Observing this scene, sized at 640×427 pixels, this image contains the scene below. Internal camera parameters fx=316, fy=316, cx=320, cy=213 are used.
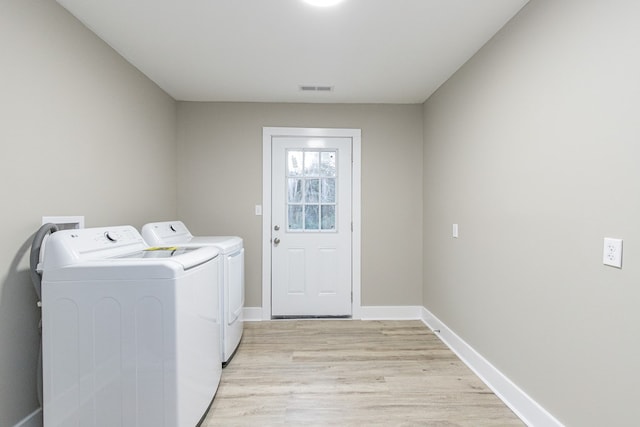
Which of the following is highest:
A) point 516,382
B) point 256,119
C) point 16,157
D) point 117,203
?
point 256,119

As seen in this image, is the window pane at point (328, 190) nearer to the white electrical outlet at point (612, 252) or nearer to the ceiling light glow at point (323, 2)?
the ceiling light glow at point (323, 2)

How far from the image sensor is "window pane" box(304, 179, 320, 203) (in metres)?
3.42

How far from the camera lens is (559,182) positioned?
5.04 feet

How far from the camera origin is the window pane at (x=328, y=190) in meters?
3.42

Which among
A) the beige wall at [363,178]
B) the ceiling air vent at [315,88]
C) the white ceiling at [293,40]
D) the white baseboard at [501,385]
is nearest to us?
the white baseboard at [501,385]

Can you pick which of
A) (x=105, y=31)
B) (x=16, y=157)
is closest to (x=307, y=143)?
(x=105, y=31)

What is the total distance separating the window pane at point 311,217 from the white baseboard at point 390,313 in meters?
1.04

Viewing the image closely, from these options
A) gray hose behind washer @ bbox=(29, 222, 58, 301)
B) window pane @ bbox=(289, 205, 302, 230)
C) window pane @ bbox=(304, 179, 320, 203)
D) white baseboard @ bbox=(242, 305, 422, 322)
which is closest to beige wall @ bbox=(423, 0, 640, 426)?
white baseboard @ bbox=(242, 305, 422, 322)

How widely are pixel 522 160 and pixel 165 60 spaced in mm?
2577

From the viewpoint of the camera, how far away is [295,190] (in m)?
3.42

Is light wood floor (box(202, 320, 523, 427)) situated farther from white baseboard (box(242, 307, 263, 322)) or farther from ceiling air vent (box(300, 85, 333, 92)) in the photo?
ceiling air vent (box(300, 85, 333, 92))

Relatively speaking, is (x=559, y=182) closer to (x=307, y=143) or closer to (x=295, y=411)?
(x=295, y=411)

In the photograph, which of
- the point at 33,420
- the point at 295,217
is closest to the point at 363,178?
the point at 295,217

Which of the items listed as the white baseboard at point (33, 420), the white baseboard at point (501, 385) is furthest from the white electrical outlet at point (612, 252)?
the white baseboard at point (33, 420)
